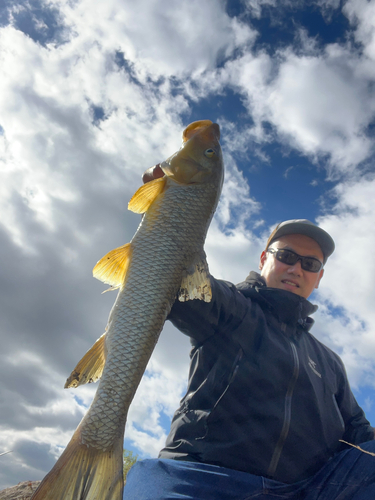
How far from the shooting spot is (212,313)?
2.93 metres

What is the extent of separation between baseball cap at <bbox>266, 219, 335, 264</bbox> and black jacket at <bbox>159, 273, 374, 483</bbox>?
1682mm

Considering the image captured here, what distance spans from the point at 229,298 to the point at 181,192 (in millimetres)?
1014

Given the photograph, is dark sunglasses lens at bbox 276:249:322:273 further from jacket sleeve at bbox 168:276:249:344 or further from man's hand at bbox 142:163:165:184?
man's hand at bbox 142:163:165:184

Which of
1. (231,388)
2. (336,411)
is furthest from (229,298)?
(336,411)

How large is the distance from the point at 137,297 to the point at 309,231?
3019 millimetres

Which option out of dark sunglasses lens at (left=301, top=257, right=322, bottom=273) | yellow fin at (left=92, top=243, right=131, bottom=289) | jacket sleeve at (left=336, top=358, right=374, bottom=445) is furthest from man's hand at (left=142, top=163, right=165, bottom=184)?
jacket sleeve at (left=336, top=358, right=374, bottom=445)

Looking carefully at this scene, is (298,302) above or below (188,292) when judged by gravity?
above

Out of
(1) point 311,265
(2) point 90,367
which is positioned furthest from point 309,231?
(2) point 90,367

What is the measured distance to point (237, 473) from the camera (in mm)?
2773

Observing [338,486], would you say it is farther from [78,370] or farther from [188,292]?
[78,370]

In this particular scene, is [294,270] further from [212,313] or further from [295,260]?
[212,313]

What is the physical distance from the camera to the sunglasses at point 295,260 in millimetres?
4504

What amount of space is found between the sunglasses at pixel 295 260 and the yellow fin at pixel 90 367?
2725mm

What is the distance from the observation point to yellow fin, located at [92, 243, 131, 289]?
111 inches
